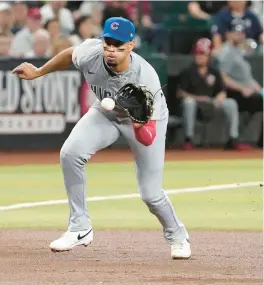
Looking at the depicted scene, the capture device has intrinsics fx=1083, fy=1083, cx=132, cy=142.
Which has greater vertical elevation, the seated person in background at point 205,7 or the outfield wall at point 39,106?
the seated person in background at point 205,7

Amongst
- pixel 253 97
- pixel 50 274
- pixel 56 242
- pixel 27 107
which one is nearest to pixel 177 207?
pixel 56 242

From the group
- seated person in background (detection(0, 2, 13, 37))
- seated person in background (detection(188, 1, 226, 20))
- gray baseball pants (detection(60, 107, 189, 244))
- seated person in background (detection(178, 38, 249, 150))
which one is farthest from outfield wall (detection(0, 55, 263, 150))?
gray baseball pants (detection(60, 107, 189, 244))

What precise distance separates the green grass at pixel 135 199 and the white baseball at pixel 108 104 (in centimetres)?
260

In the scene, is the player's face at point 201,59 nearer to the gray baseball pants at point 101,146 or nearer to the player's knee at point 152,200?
the gray baseball pants at point 101,146

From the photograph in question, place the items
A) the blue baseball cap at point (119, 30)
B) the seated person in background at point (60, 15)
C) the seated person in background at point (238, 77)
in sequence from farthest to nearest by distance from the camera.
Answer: the seated person in background at point (60, 15)
the seated person in background at point (238, 77)
the blue baseball cap at point (119, 30)

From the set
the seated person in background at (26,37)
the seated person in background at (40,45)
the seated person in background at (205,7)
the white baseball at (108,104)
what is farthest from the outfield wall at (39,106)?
the white baseball at (108,104)

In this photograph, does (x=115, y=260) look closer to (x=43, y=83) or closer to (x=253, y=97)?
(x=43, y=83)

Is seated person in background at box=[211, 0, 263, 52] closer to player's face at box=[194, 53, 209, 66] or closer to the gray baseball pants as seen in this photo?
player's face at box=[194, 53, 209, 66]

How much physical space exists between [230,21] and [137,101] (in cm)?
1182

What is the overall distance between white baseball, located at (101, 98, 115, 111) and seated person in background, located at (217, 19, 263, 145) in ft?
35.5

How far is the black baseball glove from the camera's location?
7.74m

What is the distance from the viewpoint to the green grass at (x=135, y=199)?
1052 centimetres

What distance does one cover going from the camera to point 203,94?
1798 centimetres

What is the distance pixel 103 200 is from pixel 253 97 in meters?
7.01
